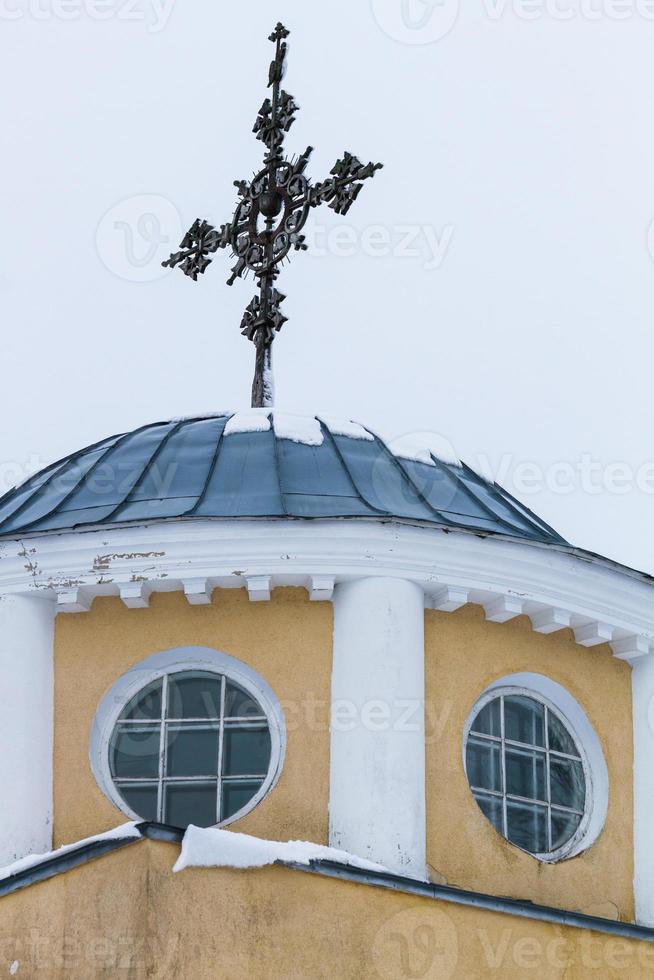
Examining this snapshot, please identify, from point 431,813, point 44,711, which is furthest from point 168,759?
point 431,813

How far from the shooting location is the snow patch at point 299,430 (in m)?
12.9

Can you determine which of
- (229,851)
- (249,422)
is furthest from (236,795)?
(249,422)

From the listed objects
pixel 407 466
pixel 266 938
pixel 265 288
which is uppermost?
pixel 265 288

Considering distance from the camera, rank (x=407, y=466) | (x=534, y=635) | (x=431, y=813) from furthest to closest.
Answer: (x=407, y=466) → (x=534, y=635) → (x=431, y=813)

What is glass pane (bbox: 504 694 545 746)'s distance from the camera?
474 inches

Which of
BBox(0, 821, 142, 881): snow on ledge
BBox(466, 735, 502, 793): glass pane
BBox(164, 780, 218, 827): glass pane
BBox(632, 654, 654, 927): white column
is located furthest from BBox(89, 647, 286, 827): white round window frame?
BBox(632, 654, 654, 927): white column

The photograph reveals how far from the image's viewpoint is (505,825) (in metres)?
11.8

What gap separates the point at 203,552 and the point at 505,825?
263 cm

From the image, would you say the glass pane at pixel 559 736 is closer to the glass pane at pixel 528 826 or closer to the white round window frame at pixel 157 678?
the glass pane at pixel 528 826

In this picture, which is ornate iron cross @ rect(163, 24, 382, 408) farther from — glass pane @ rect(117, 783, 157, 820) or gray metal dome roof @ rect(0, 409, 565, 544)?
glass pane @ rect(117, 783, 157, 820)

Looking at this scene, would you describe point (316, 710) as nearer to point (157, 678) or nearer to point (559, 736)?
point (157, 678)

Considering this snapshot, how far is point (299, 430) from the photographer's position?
13.0 meters

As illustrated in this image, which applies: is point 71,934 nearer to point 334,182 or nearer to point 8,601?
point 8,601

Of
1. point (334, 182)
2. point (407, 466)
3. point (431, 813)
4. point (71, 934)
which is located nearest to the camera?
point (71, 934)
